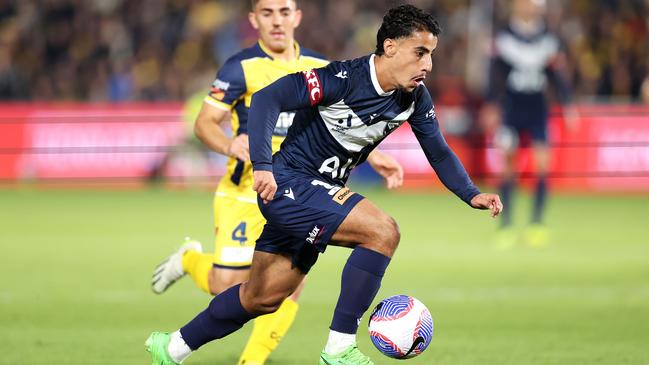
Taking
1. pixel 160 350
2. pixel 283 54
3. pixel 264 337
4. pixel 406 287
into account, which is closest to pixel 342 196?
pixel 264 337

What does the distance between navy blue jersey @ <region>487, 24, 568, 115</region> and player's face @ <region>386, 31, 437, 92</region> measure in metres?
7.94

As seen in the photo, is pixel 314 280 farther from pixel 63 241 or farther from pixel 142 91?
pixel 142 91

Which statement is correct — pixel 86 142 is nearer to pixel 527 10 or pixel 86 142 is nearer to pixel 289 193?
pixel 527 10

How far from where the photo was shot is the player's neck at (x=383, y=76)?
19.3ft

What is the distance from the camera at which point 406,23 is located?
5.82 m

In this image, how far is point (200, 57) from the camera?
21781 mm

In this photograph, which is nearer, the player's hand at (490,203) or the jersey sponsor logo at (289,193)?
the jersey sponsor logo at (289,193)

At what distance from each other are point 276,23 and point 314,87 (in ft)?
5.19

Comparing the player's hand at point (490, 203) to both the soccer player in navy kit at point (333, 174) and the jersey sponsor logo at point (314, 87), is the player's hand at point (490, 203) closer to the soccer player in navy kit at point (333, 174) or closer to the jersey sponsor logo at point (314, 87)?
the soccer player in navy kit at point (333, 174)

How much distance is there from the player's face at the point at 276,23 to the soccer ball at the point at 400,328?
2.03m

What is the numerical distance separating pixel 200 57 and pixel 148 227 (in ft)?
25.9

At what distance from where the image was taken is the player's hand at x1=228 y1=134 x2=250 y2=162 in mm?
6445

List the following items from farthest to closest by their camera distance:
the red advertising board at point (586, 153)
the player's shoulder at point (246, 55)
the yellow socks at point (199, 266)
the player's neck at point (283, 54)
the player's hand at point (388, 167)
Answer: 1. the red advertising board at point (586, 153)
2. the yellow socks at point (199, 266)
3. the player's neck at point (283, 54)
4. the player's shoulder at point (246, 55)
5. the player's hand at point (388, 167)

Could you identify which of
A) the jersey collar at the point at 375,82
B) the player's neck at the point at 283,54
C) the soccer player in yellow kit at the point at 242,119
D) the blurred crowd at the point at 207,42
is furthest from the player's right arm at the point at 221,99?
the blurred crowd at the point at 207,42
